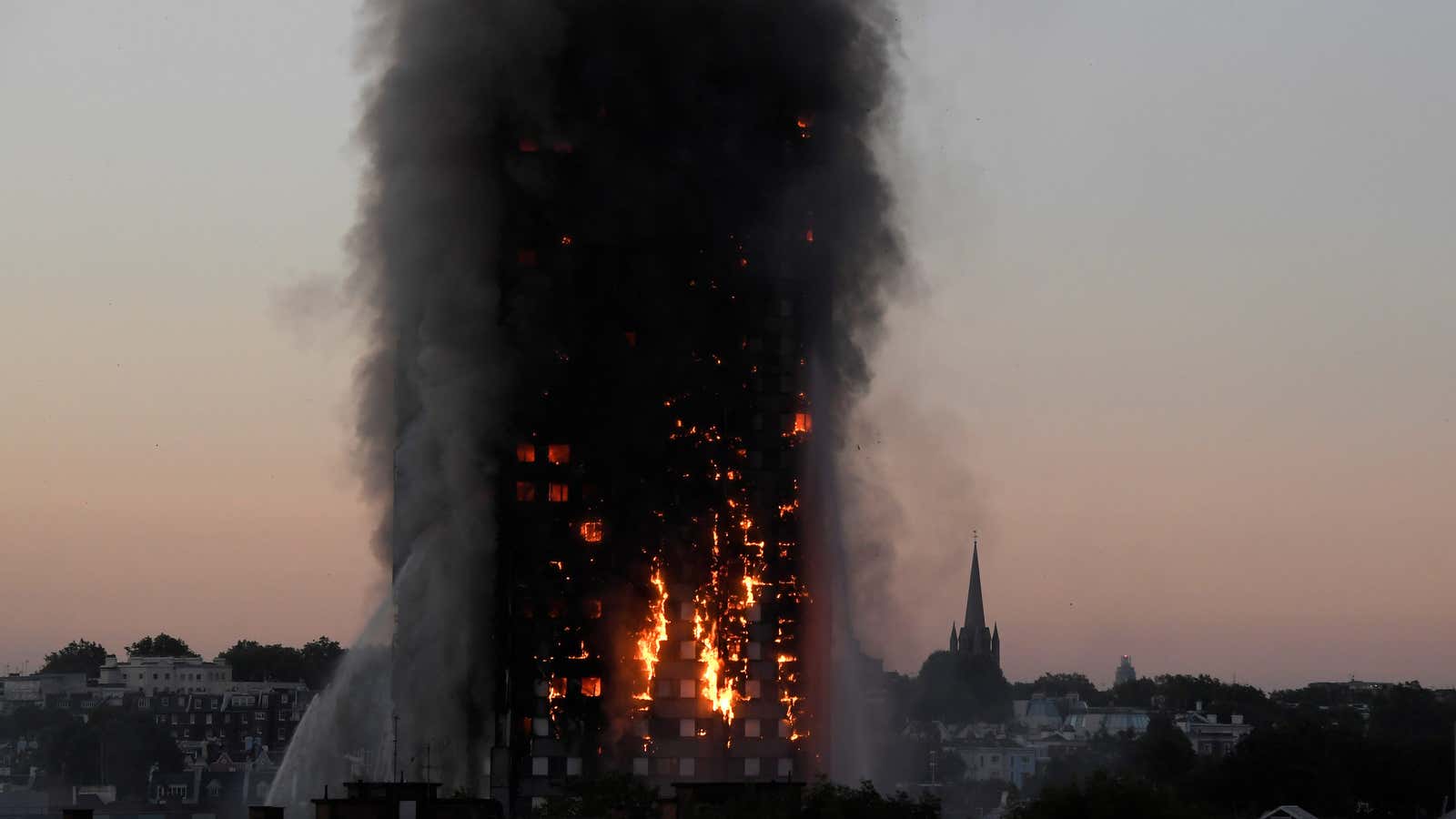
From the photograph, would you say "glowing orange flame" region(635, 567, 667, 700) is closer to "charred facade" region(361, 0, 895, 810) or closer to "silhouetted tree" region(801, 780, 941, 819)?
"charred facade" region(361, 0, 895, 810)

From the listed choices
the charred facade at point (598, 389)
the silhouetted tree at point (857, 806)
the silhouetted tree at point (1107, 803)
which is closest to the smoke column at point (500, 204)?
the charred facade at point (598, 389)

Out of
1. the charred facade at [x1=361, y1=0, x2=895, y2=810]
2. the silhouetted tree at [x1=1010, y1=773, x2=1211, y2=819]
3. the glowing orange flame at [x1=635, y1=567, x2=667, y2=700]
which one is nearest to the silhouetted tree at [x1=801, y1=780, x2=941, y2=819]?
the silhouetted tree at [x1=1010, y1=773, x2=1211, y2=819]

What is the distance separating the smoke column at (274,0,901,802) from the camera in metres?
135

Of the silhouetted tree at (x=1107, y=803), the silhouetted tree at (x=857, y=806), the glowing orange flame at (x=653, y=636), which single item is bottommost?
the silhouetted tree at (x=1107, y=803)

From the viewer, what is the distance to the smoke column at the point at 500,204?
135 metres

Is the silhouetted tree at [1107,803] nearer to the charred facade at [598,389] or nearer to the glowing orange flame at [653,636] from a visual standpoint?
the glowing orange flame at [653,636]

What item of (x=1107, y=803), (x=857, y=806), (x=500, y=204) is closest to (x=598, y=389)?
(x=500, y=204)

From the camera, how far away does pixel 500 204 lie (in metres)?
137

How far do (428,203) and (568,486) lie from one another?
15460 mm

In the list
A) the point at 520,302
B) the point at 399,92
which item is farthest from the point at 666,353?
the point at 399,92

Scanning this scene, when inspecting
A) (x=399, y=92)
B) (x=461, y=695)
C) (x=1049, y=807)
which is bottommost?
(x=1049, y=807)

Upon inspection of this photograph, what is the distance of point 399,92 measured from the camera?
5404 inches

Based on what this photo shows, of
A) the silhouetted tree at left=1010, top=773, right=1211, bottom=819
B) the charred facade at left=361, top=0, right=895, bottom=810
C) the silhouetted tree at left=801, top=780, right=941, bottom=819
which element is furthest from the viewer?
the charred facade at left=361, top=0, right=895, bottom=810

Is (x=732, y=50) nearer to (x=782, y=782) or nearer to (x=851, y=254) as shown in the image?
(x=851, y=254)
